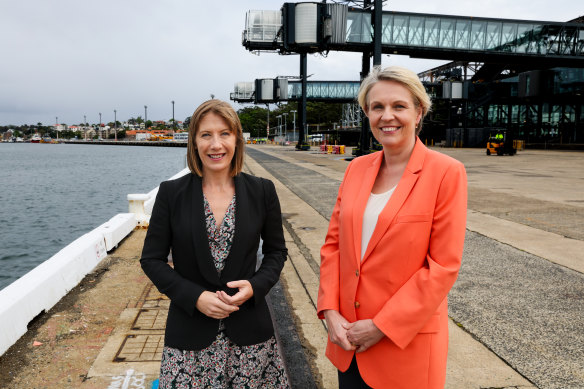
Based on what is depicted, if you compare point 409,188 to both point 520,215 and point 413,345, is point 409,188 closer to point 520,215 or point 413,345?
point 413,345

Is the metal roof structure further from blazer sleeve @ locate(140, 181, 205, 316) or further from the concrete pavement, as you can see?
blazer sleeve @ locate(140, 181, 205, 316)

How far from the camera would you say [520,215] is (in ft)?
28.9

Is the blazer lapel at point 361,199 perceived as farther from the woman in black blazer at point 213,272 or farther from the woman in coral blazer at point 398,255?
the woman in black blazer at point 213,272

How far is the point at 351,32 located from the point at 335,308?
25304 mm

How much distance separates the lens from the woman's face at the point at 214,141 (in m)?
2.04

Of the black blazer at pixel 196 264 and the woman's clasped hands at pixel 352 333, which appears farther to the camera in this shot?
the black blazer at pixel 196 264

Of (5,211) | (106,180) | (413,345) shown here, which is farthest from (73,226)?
(106,180)

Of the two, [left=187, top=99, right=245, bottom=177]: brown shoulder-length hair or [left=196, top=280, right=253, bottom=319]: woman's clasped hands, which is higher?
[left=187, top=99, right=245, bottom=177]: brown shoulder-length hair

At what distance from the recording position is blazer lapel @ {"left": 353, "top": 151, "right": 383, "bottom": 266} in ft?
5.96

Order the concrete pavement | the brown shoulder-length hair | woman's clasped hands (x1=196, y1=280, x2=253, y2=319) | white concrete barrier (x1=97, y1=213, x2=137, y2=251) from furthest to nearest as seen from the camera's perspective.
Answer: white concrete barrier (x1=97, y1=213, x2=137, y2=251) < the concrete pavement < the brown shoulder-length hair < woman's clasped hands (x1=196, y1=280, x2=253, y2=319)

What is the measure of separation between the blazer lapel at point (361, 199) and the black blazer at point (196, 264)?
1.63ft

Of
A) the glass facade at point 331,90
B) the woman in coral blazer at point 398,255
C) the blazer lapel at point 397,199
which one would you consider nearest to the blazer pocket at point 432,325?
the woman in coral blazer at point 398,255

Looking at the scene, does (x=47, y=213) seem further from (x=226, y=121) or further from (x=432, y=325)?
(x=432, y=325)

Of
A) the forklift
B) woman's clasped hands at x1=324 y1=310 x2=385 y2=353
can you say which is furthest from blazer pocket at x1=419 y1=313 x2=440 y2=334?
the forklift
